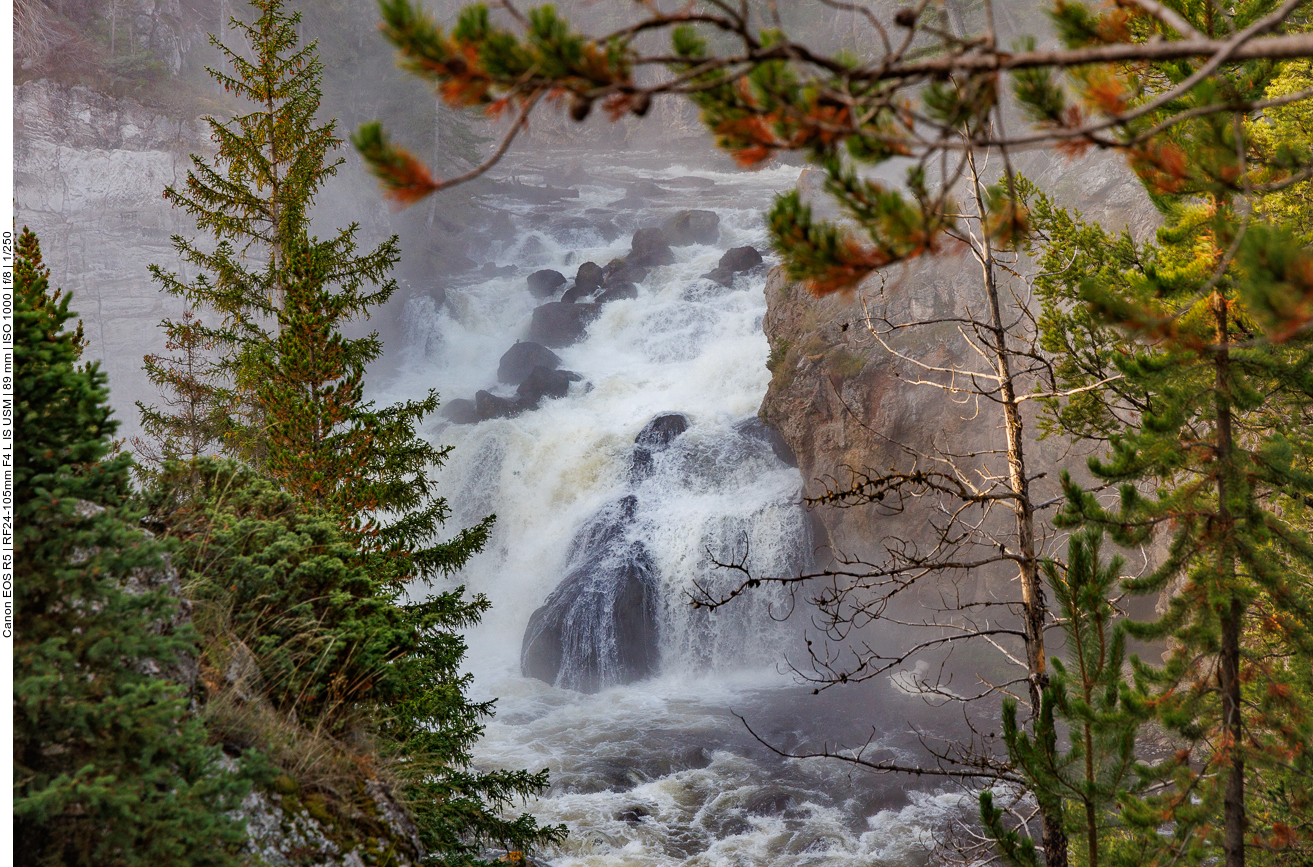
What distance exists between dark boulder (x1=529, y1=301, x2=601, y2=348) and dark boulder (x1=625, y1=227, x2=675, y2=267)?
3315mm

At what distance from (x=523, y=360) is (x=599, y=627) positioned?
12.9m

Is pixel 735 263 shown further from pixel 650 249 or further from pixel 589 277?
pixel 589 277

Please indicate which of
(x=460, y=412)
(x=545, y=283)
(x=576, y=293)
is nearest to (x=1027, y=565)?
(x=460, y=412)

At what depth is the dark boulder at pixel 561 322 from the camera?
2706cm

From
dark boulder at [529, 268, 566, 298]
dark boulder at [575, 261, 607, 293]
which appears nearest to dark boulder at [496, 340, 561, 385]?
dark boulder at [575, 261, 607, 293]

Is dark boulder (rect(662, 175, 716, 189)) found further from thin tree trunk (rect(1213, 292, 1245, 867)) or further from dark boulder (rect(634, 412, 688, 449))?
thin tree trunk (rect(1213, 292, 1245, 867))

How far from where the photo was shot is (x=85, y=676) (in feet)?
8.21

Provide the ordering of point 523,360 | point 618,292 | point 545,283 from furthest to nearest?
point 545,283
point 618,292
point 523,360

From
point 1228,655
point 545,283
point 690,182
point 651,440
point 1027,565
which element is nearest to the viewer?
point 1027,565

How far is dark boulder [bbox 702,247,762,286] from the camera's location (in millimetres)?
25734

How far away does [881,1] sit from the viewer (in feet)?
119

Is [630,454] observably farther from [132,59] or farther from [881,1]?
[881,1]

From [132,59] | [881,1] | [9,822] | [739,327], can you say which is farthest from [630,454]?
[881,1]

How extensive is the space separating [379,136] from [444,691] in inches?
203
